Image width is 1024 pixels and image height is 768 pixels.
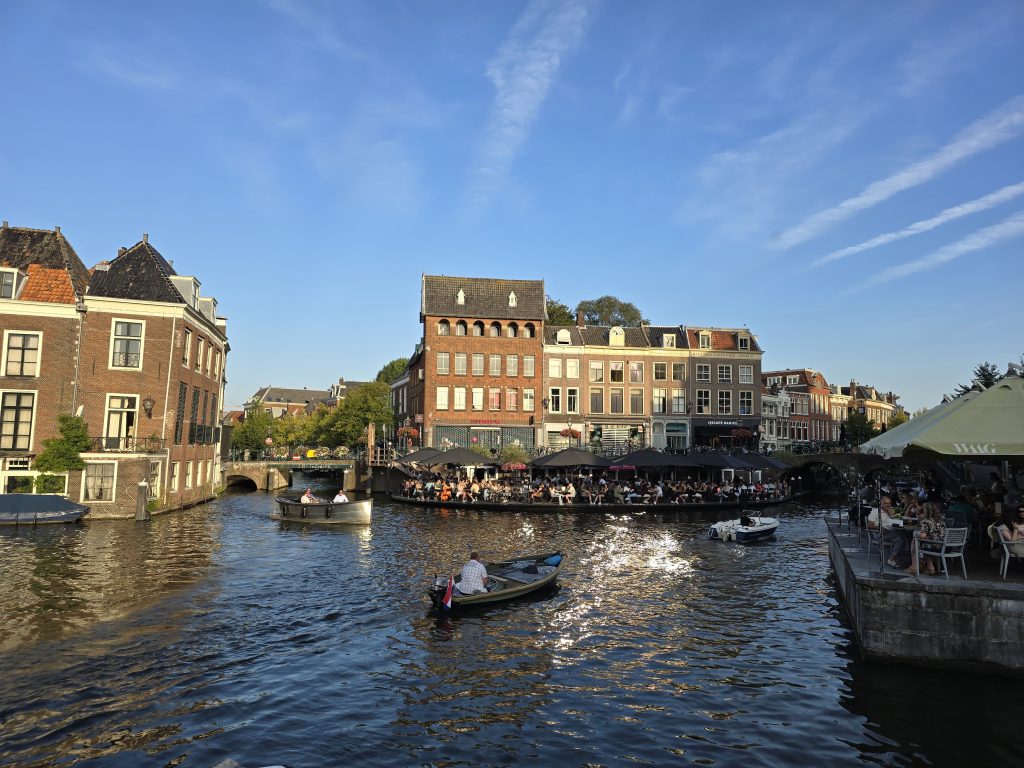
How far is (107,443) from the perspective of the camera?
35906 mm

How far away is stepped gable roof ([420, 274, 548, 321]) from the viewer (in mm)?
61406

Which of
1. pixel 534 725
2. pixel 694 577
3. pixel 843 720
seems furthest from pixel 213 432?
pixel 843 720

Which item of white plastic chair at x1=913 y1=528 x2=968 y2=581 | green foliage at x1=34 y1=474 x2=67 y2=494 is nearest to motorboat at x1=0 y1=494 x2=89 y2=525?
green foliage at x1=34 y1=474 x2=67 y2=494

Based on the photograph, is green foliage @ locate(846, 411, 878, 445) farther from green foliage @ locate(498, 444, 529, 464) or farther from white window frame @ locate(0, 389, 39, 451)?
white window frame @ locate(0, 389, 39, 451)

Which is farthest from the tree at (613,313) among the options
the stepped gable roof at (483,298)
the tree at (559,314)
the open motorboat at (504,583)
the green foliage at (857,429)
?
the open motorboat at (504,583)

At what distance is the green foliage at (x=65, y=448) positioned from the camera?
34.2 meters

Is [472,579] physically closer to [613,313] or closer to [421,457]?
[421,457]

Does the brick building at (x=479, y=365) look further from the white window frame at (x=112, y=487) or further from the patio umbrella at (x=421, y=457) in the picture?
the white window frame at (x=112, y=487)

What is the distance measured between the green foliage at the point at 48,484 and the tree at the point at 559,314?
55.1 m

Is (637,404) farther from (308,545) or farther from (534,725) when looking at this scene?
(534,725)

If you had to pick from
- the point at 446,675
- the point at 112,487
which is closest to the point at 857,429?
the point at 112,487

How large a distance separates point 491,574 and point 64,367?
96.8 ft

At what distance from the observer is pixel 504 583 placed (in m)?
20.1

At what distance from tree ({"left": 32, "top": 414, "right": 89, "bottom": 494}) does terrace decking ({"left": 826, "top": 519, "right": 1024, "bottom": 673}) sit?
3714cm
